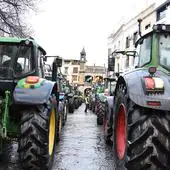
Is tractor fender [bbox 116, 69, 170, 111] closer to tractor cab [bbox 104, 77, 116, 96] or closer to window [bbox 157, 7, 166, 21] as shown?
tractor cab [bbox 104, 77, 116, 96]

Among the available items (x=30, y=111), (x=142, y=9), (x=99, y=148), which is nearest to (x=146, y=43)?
(x=30, y=111)

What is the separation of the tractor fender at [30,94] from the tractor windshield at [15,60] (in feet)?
2.51

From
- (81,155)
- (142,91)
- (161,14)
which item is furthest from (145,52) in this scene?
(161,14)

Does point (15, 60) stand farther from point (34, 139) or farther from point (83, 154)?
point (83, 154)

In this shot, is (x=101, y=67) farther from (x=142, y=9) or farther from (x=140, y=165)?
(x=140, y=165)

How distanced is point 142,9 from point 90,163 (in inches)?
1427

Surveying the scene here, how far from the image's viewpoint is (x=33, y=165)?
244 inches

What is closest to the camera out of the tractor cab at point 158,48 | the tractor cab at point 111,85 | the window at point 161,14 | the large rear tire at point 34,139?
the large rear tire at point 34,139

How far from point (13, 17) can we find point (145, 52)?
19811mm

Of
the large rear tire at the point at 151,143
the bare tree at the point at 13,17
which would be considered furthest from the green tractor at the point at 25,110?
the bare tree at the point at 13,17

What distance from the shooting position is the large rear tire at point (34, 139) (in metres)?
6.13

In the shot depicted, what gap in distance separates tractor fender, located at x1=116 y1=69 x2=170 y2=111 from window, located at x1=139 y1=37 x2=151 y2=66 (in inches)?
27.9

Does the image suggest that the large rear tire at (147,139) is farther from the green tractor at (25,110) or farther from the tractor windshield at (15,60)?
the tractor windshield at (15,60)

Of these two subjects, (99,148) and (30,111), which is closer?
(30,111)
